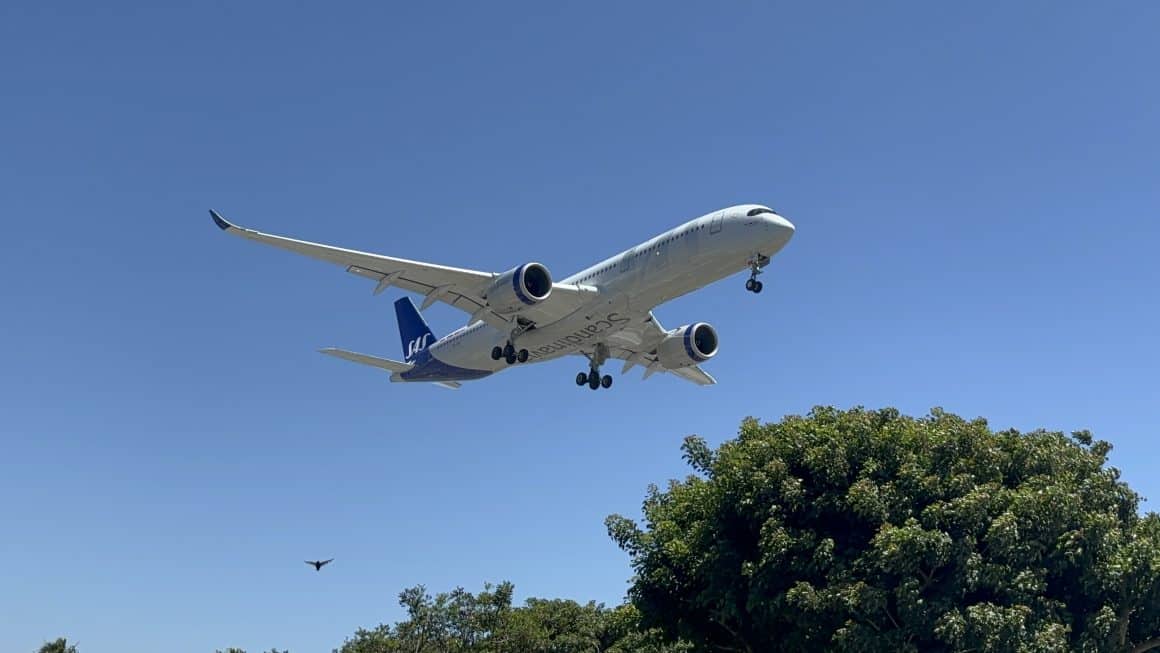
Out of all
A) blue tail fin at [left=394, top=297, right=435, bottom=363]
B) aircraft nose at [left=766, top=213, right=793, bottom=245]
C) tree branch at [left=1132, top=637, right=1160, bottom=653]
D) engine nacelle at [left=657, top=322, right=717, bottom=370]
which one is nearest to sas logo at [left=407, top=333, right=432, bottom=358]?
blue tail fin at [left=394, top=297, right=435, bottom=363]

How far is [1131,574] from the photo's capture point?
24.9 m

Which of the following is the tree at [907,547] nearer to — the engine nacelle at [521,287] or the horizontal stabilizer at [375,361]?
the engine nacelle at [521,287]

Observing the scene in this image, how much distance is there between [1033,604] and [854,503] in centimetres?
498

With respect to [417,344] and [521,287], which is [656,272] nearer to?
[521,287]

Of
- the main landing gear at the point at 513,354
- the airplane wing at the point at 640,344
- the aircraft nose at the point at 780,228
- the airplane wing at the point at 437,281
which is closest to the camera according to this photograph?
the aircraft nose at the point at 780,228

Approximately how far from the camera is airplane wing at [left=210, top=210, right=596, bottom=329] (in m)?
31.2

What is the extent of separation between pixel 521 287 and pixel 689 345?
8872 mm

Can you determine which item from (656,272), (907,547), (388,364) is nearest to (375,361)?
(388,364)

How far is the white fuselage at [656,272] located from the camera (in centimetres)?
2923

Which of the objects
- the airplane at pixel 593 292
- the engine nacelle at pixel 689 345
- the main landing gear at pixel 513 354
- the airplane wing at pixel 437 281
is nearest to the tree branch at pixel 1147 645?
the airplane at pixel 593 292

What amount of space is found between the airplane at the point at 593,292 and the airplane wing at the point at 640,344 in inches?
1.9

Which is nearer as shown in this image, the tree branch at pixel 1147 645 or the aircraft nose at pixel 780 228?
the tree branch at pixel 1147 645

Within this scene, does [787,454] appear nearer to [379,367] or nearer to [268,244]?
[268,244]

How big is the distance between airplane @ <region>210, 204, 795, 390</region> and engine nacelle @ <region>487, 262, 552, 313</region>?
34 mm
